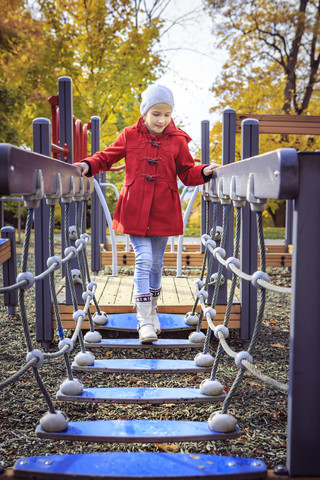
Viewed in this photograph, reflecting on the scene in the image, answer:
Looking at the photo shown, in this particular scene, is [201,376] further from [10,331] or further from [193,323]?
[10,331]

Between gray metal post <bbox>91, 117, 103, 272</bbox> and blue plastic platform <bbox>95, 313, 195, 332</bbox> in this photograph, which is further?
gray metal post <bbox>91, 117, 103, 272</bbox>

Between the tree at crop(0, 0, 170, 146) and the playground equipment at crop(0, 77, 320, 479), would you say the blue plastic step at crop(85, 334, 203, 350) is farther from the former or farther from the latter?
the tree at crop(0, 0, 170, 146)

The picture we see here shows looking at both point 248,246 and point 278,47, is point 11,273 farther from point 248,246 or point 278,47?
point 278,47

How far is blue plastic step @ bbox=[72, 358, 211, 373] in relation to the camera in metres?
2.29

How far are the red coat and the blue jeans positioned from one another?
73 mm

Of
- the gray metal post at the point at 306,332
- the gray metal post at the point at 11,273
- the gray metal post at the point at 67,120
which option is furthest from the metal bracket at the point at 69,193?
the gray metal post at the point at 11,273

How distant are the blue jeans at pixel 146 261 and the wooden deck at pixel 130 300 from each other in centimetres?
63

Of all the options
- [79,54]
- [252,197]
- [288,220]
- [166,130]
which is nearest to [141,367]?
[252,197]

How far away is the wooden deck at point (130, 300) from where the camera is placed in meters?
3.62

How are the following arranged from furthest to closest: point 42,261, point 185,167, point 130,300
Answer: point 130,300 < point 42,261 < point 185,167

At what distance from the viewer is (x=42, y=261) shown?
11.2 feet

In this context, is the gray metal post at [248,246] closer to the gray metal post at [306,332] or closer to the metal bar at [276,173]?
the metal bar at [276,173]

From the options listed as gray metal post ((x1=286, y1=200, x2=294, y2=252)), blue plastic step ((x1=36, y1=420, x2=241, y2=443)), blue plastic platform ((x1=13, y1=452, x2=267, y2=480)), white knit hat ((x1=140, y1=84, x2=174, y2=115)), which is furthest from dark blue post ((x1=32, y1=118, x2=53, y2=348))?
gray metal post ((x1=286, y1=200, x2=294, y2=252))

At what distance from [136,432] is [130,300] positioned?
215cm
